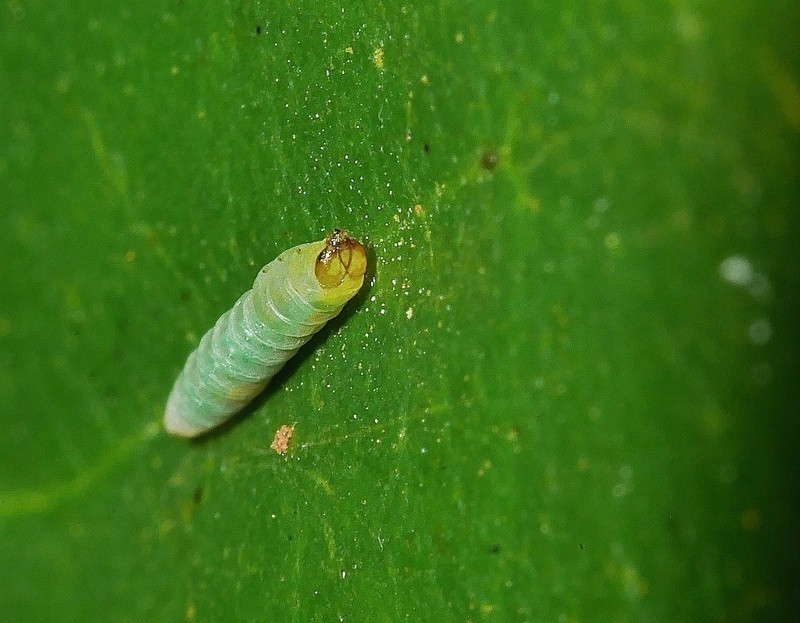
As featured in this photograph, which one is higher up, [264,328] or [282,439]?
[264,328]

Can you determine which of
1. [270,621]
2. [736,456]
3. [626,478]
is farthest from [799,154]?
[270,621]

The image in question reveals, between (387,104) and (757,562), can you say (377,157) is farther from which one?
(757,562)

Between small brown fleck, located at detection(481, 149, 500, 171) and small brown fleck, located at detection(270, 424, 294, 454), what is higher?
small brown fleck, located at detection(481, 149, 500, 171)

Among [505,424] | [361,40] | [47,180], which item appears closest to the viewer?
[361,40]

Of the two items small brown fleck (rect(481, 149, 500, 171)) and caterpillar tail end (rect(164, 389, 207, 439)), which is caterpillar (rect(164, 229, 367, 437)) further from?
small brown fleck (rect(481, 149, 500, 171))

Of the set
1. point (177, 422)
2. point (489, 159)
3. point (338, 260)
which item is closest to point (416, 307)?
point (338, 260)

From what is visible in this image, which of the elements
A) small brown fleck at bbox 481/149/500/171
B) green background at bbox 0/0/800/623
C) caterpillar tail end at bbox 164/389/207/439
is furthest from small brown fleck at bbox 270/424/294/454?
small brown fleck at bbox 481/149/500/171

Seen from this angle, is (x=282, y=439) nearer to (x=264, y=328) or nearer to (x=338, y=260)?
(x=264, y=328)
